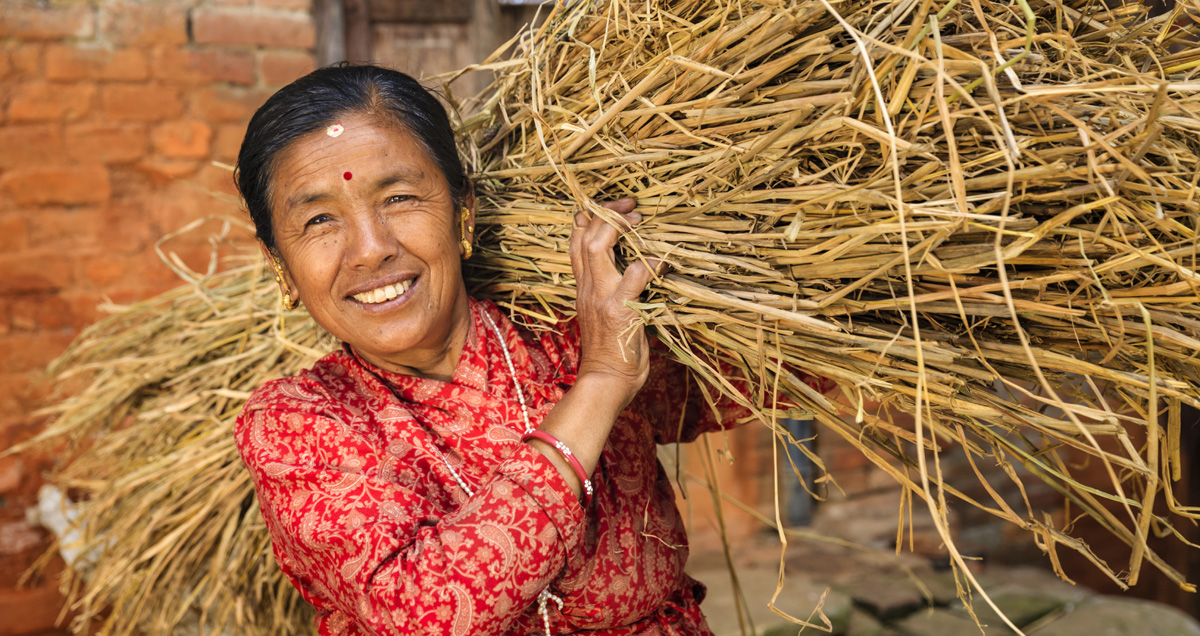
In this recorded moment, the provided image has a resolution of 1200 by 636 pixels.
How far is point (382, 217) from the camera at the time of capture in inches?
54.2

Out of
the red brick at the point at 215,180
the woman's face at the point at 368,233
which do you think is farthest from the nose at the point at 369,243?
the red brick at the point at 215,180

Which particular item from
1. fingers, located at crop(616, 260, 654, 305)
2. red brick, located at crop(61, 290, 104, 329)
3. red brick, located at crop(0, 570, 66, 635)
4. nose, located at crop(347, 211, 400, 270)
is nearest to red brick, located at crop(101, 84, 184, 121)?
red brick, located at crop(61, 290, 104, 329)

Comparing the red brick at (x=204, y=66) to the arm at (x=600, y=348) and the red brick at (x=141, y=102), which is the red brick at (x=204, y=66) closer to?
the red brick at (x=141, y=102)

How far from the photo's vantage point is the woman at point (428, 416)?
1176 millimetres

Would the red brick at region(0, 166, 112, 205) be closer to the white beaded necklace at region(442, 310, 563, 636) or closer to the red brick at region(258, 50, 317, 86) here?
the red brick at region(258, 50, 317, 86)

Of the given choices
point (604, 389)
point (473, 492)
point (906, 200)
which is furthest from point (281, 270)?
point (906, 200)

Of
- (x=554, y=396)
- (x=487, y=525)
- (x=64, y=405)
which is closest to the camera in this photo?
(x=487, y=525)

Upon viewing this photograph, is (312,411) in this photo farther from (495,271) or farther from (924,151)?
(924,151)

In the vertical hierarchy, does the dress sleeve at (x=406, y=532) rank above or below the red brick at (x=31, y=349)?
above

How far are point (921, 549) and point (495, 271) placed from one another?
312 cm

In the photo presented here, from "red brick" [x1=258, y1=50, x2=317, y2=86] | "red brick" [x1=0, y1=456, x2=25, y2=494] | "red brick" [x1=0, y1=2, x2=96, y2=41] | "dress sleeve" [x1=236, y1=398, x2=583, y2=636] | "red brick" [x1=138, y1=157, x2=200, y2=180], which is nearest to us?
"dress sleeve" [x1=236, y1=398, x2=583, y2=636]

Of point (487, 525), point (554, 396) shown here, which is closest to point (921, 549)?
point (554, 396)

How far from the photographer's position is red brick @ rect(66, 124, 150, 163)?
272 centimetres

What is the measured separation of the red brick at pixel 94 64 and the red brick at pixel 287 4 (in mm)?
404
